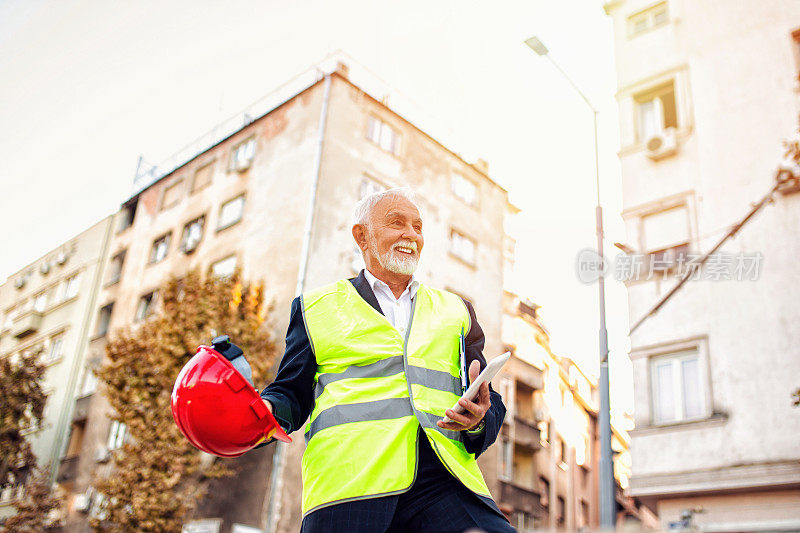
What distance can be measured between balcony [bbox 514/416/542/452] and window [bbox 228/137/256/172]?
550 inches

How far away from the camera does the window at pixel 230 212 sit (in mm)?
24438

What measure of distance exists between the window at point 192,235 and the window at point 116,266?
543 cm

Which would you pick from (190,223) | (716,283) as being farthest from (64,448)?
(716,283)

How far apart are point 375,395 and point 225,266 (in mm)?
21784

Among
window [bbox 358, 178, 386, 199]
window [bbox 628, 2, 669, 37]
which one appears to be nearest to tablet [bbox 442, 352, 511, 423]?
window [bbox 628, 2, 669, 37]

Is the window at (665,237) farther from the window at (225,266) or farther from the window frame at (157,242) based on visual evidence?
the window frame at (157,242)

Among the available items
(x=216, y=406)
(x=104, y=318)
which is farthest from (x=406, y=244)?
(x=104, y=318)

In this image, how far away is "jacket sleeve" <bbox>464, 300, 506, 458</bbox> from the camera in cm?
266

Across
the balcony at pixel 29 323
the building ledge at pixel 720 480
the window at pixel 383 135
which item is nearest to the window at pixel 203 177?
the window at pixel 383 135

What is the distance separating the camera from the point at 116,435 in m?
25.5

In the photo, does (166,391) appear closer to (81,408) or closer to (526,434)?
(81,408)

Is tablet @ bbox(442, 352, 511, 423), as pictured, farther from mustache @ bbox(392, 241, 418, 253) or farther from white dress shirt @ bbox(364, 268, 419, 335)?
mustache @ bbox(392, 241, 418, 253)

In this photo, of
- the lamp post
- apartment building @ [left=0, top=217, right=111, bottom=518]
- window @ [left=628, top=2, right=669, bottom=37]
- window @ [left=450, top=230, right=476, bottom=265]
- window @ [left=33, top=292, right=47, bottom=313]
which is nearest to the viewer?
the lamp post

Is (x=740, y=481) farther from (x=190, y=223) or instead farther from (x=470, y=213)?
(x=190, y=223)
